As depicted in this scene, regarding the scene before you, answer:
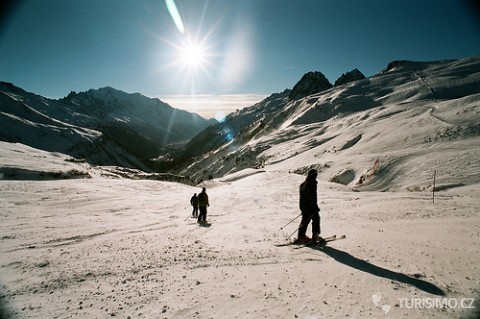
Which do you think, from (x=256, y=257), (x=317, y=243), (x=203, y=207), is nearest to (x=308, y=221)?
(x=317, y=243)

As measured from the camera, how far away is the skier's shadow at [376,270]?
4484mm

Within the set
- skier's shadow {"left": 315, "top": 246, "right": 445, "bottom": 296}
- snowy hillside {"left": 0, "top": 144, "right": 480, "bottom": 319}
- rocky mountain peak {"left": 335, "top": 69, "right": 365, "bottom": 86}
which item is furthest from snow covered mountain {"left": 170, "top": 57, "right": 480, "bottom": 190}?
rocky mountain peak {"left": 335, "top": 69, "right": 365, "bottom": 86}

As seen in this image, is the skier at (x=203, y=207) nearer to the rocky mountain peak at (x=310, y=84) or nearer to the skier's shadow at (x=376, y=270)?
the skier's shadow at (x=376, y=270)

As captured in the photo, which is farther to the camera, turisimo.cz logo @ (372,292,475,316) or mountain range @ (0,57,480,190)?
mountain range @ (0,57,480,190)

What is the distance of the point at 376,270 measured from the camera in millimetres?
5387

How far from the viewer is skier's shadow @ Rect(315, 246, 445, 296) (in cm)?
448

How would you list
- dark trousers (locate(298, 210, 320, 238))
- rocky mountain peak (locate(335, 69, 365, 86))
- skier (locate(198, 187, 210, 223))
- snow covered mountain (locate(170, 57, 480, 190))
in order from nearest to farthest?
dark trousers (locate(298, 210, 320, 238))
skier (locate(198, 187, 210, 223))
snow covered mountain (locate(170, 57, 480, 190))
rocky mountain peak (locate(335, 69, 365, 86))

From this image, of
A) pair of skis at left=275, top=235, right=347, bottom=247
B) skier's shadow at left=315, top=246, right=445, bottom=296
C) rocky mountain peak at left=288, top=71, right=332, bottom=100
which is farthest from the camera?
rocky mountain peak at left=288, top=71, right=332, bottom=100


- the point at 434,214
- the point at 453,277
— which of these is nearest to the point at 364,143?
the point at 434,214

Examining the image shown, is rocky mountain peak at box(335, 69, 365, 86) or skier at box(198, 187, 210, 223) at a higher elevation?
rocky mountain peak at box(335, 69, 365, 86)

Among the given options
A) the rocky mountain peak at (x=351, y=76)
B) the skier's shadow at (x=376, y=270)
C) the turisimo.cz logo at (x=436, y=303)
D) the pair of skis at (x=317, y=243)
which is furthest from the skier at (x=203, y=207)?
the rocky mountain peak at (x=351, y=76)

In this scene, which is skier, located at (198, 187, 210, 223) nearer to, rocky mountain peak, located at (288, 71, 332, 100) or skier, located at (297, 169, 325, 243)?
skier, located at (297, 169, 325, 243)

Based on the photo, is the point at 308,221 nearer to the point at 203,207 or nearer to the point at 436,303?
the point at 436,303

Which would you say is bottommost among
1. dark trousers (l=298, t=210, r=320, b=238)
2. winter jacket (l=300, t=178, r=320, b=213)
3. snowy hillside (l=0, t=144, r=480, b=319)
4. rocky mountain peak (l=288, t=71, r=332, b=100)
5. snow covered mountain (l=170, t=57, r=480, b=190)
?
snowy hillside (l=0, t=144, r=480, b=319)
